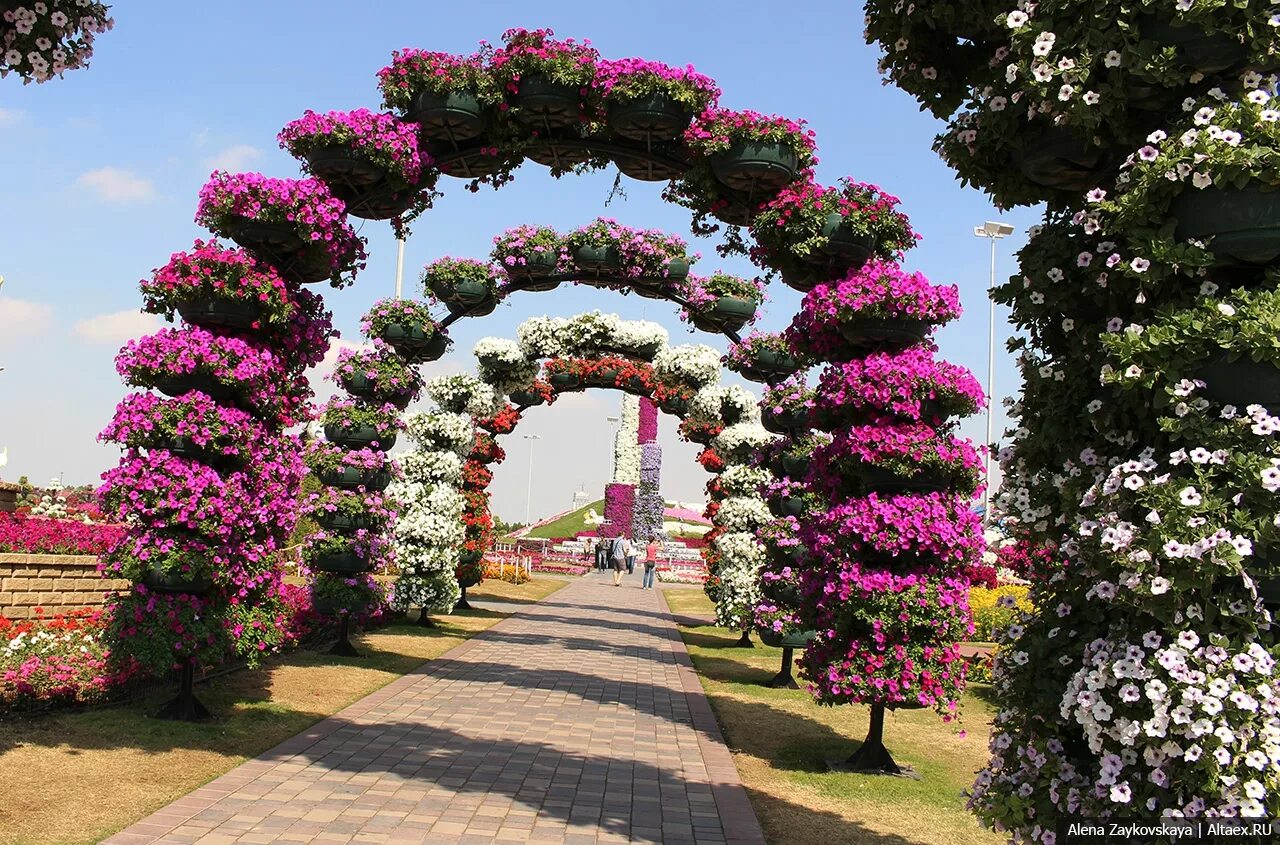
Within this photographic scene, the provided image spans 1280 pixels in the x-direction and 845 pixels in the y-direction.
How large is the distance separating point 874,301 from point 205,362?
556 cm

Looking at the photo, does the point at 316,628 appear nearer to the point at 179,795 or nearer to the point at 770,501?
the point at 770,501

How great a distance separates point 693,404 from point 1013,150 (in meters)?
15.6

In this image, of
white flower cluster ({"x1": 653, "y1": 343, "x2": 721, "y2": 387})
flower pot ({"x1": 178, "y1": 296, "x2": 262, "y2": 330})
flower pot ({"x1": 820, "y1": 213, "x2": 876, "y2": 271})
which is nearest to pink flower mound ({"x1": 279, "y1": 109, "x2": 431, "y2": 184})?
flower pot ({"x1": 178, "y1": 296, "x2": 262, "y2": 330})

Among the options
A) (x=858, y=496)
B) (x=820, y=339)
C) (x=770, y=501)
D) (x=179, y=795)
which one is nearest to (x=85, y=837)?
(x=179, y=795)

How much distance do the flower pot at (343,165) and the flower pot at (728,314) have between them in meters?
6.86

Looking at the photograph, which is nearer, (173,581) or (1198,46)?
(1198,46)

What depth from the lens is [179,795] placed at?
616 cm

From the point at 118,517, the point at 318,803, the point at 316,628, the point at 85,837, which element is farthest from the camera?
the point at 316,628

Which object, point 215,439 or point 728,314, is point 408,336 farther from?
point 215,439

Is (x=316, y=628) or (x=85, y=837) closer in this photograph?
(x=85, y=837)

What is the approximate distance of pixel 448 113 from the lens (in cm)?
956

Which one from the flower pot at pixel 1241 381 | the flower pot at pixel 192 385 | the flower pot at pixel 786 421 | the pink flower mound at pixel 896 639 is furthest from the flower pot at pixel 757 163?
the flower pot at pixel 1241 381

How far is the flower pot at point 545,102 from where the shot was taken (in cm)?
960

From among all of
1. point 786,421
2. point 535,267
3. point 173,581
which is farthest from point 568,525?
point 173,581
